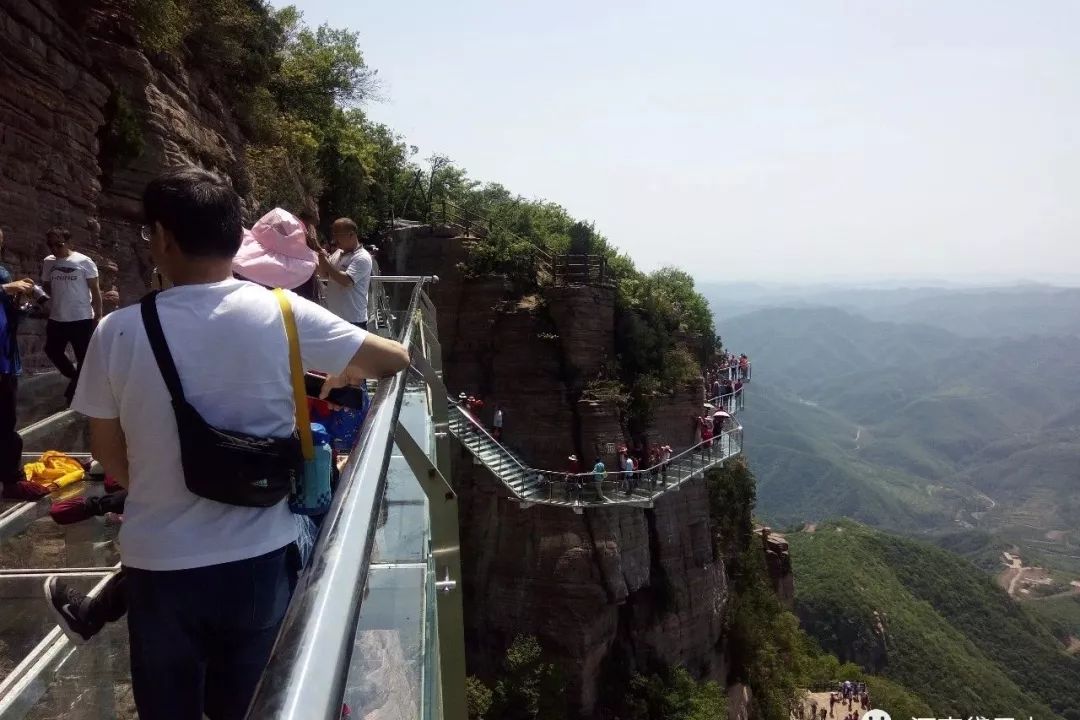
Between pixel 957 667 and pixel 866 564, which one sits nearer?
pixel 957 667

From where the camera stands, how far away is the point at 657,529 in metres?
23.5

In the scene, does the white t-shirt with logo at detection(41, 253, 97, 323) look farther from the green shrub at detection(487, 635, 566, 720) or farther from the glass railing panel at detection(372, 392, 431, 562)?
the green shrub at detection(487, 635, 566, 720)

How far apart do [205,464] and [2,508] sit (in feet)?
11.8

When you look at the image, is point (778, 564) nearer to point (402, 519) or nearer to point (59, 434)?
point (59, 434)

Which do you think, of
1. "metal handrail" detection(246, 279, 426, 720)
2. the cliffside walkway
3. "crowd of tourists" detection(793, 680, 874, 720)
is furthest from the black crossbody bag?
"crowd of tourists" detection(793, 680, 874, 720)

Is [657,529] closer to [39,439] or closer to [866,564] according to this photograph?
[39,439]

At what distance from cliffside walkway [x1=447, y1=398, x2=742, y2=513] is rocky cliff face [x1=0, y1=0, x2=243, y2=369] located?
10.2 m

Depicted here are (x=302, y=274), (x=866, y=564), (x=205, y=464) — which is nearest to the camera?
(x=205, y=464)

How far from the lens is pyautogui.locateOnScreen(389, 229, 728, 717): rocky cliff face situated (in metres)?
21.4

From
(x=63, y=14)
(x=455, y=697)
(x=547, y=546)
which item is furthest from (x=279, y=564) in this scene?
(x=547, y=546)

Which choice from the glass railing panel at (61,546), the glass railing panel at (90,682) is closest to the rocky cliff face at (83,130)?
the glass railing panel at (61,546)

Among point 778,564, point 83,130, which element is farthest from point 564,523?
point 778,564

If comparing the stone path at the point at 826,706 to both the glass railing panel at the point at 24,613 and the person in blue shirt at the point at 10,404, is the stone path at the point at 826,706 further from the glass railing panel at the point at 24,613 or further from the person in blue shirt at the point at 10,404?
the glass railing panel at the point at 24,613

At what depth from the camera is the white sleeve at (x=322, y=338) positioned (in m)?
2.31
